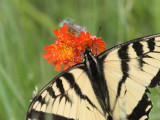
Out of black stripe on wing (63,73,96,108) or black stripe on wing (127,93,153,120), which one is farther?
black stripe on wing (127,93,153,120)

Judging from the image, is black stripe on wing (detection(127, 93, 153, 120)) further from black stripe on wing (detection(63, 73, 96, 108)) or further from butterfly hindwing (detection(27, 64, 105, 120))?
black stripe on wing (detection(63, 73, 96, 108))

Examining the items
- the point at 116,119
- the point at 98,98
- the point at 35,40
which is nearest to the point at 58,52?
the point at 98,98

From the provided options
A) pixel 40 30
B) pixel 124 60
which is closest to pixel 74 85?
pixel 124 60

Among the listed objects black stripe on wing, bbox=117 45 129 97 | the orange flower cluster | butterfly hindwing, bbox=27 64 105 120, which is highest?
the orange flower cluster

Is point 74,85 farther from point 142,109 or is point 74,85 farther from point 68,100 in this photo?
point 142,109

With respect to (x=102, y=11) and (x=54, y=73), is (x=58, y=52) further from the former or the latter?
(x=102, y=11)

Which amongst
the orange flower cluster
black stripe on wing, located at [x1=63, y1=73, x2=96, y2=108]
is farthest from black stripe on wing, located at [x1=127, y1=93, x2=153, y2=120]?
the orange flower cluster
